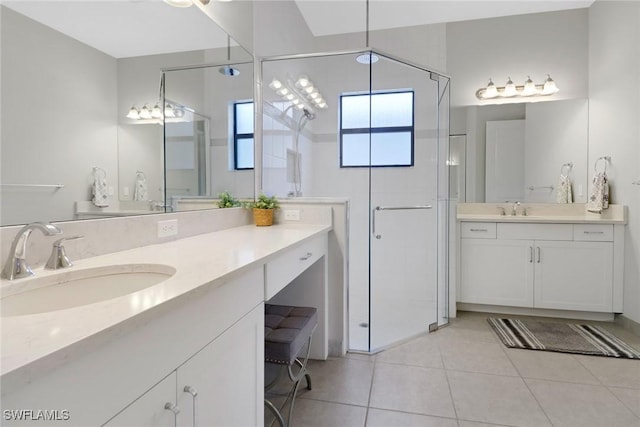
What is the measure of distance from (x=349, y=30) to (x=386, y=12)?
47 centimetres

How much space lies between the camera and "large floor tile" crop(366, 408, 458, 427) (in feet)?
5.04

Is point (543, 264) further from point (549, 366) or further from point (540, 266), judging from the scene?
point (549, 366)

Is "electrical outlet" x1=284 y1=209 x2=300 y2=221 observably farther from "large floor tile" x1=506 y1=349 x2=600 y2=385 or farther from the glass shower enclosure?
"large floor tile" x1=506 y1=349 x2=600 y2=385

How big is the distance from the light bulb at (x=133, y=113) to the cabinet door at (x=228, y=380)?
2.85 ft

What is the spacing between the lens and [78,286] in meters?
0.94

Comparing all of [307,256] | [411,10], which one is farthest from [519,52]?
[307,256]

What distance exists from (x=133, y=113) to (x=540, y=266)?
10.4 feet

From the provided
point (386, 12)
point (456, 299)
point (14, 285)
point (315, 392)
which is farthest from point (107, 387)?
point (386, 12)

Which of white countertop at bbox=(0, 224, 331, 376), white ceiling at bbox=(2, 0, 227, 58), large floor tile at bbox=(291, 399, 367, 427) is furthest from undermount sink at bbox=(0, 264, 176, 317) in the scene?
large floor tile at bbox=(291, 399, 367, 427)

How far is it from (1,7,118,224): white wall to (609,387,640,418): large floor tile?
254cm

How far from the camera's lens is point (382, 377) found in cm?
195

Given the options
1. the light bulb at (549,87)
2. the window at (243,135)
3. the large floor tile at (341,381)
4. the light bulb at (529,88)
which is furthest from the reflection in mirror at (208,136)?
the light bulb at (549,87)

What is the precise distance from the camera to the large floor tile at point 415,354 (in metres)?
2.12

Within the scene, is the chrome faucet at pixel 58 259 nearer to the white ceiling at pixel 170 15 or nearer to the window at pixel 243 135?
the white ceiling at pixel 170 15
